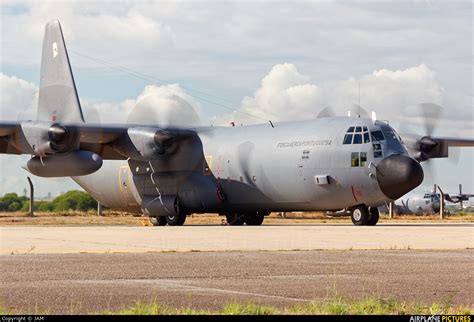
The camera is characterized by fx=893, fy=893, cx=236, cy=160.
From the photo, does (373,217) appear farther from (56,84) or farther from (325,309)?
(325,309)

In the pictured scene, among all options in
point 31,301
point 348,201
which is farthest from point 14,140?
point 31,301

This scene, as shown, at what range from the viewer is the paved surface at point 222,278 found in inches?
446

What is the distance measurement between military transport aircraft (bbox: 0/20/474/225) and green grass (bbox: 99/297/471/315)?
980 inches

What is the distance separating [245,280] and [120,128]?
26.9 metres

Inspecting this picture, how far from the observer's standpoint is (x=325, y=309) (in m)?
9.77

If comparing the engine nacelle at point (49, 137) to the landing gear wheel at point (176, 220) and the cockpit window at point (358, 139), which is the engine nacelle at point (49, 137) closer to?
the landing gear wheel at point (176, 220)

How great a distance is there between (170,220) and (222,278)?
1088 inches

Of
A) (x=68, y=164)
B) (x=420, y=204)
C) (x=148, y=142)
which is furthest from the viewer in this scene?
(x=420, y=204)

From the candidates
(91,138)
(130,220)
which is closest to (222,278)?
(91,138)

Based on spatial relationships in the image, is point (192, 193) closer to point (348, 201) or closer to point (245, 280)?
point (348, 201)

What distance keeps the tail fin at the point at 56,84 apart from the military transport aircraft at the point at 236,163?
398 centimetres

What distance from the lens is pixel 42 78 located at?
49.4 m

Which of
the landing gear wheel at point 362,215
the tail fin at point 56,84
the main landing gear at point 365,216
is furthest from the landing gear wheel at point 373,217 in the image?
the tail fin at point 56,84

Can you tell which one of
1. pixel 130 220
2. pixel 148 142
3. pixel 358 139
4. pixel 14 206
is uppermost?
pixel 148 142
